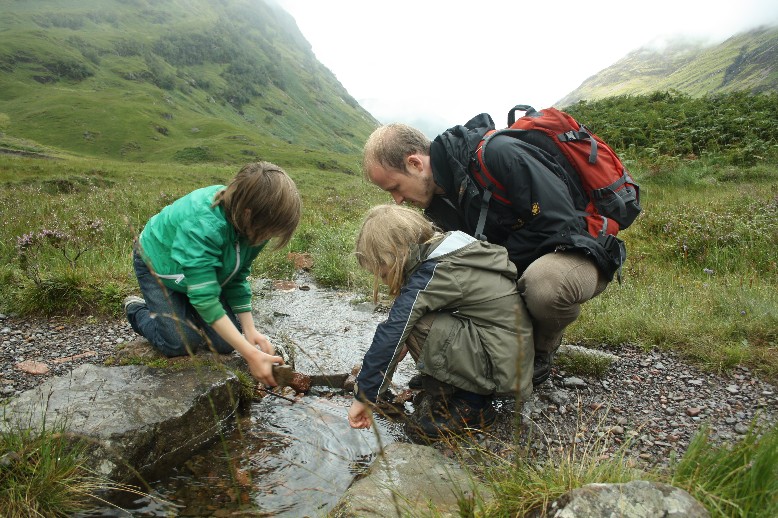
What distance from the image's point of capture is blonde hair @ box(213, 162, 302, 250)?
12.0ft

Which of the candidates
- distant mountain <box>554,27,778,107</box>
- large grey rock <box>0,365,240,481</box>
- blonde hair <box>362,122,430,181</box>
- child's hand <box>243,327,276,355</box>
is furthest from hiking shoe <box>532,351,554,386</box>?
distant mountain <box>554,27,778,107</box>

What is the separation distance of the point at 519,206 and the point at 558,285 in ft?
2.19

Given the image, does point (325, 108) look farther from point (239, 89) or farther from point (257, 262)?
point (257, 262)

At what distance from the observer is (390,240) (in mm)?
3500

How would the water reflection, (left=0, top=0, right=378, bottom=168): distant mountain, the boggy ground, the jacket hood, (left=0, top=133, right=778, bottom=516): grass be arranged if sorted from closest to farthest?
1. (left=0, top=133, right=778, bottom=516): grass
2. the water reflection
3. the boggy ground
4. the jacket hood
5. (left=0, top=0, right=378, bottom=168): distant mountain

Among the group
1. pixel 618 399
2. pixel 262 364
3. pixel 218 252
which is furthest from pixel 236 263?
pixel 618 399

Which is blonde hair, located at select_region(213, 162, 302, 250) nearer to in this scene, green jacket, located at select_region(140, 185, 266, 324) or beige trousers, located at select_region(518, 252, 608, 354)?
green jacket, located at select_region(140, 185, 266, 324)

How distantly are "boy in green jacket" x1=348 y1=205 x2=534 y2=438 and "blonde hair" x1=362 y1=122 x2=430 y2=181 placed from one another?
600 millimetres

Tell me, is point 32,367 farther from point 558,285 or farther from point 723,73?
point 723,73

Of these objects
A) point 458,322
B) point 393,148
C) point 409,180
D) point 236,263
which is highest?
point 393,148

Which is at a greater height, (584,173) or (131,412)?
(584,173)

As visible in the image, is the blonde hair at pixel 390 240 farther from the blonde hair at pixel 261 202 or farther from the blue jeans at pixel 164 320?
the blue jeans at pixel 164 320

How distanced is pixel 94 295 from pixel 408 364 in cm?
368

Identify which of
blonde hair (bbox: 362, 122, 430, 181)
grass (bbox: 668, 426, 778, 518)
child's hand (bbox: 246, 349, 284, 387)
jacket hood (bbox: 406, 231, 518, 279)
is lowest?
child's hand (bbox: 246, 349, 284, 387)
